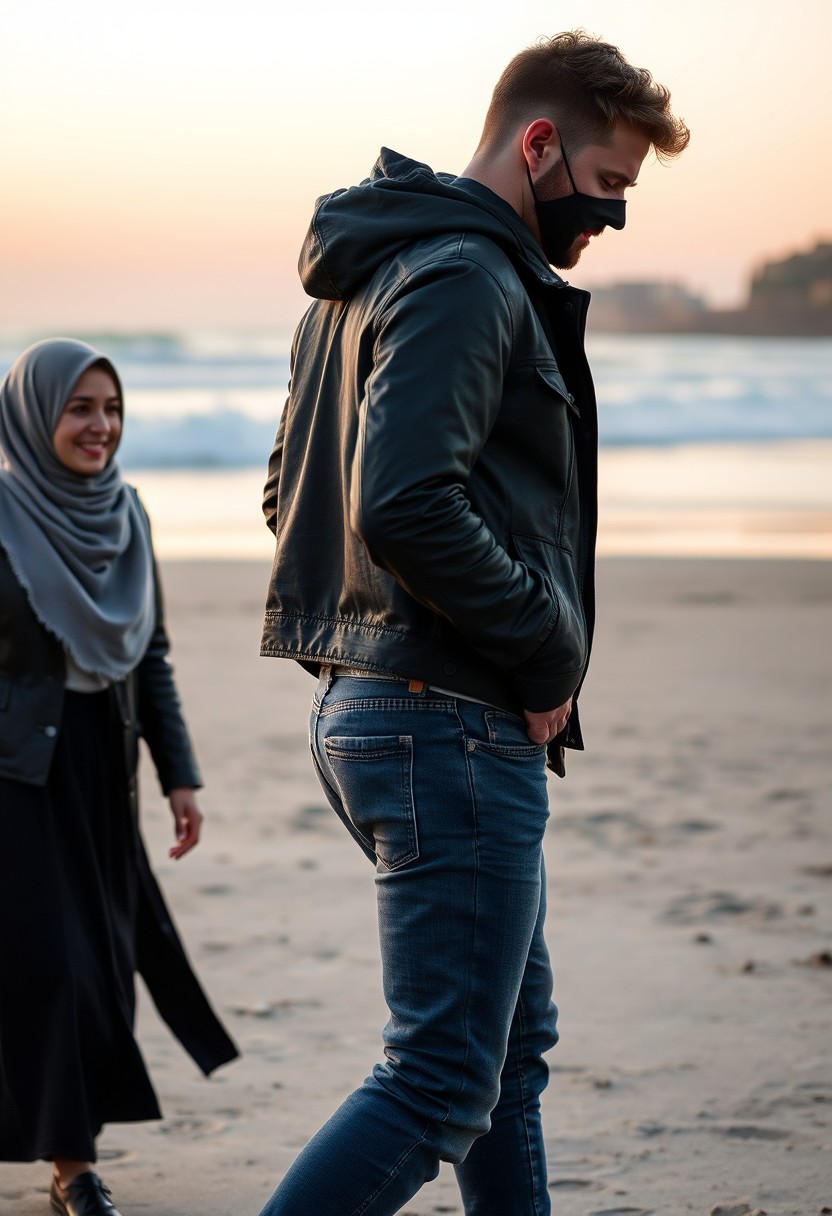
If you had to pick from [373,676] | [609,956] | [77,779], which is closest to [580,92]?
[373,676]

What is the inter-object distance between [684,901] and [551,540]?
124 inches

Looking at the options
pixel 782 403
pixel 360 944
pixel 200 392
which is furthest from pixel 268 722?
pixel 782 403

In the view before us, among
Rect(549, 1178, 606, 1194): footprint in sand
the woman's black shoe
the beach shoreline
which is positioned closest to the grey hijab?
the woman's black shoe

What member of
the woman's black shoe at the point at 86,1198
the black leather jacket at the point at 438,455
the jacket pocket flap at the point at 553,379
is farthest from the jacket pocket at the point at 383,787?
the woman's black shoe at the point at 86,1198

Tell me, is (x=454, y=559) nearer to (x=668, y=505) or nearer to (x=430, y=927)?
(x=430, y=927)

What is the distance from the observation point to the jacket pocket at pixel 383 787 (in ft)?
6.99

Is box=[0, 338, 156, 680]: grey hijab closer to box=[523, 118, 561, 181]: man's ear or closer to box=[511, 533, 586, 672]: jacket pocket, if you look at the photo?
box=[511, 533, 586, 672]: jacket pocket

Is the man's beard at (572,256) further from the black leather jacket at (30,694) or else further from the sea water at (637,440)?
the sea water at (637,440)

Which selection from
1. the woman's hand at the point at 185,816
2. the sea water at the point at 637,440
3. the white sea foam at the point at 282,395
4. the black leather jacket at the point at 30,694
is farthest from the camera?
the white sea foam at the point at 282,395

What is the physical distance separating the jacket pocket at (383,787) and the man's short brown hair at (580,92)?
0.93 m

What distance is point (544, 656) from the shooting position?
2135mm

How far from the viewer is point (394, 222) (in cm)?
214

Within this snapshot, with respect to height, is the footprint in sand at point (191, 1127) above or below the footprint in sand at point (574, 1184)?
below

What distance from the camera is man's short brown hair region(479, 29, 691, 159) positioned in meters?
2.18
